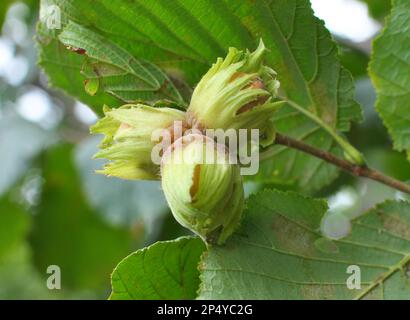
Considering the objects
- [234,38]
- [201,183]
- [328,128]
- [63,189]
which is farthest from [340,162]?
[63,189]

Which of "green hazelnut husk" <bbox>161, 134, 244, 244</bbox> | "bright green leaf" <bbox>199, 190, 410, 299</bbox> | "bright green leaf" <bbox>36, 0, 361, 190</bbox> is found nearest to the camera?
"green hazelnut husk" <bbox>161, 134, 244, 244</bbox>

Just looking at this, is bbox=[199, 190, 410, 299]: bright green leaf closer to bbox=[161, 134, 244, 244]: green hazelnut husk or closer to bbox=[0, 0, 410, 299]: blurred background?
bbox=[161, 134, 244, 244]: green hazelnut husk

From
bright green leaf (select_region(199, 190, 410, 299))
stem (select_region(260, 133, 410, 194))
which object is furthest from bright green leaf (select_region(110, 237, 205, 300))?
stem (select_region(260, 133, 410, 194))

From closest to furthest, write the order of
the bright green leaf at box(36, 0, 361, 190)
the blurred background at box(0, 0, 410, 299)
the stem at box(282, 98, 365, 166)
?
the bright green leaf at box(36, 0, 361, 190)
the stem at box(282, 98, 365, 166)
the blurred background at box(0, 0, 410, 299)

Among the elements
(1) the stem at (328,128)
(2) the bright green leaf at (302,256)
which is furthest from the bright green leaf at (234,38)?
(2) the bright green leaf at (302,256)

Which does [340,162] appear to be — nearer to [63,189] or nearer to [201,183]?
[201,183]

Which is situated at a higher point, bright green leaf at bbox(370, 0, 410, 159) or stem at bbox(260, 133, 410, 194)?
bright green leaf at bbox(370, 0, 410, 159)
